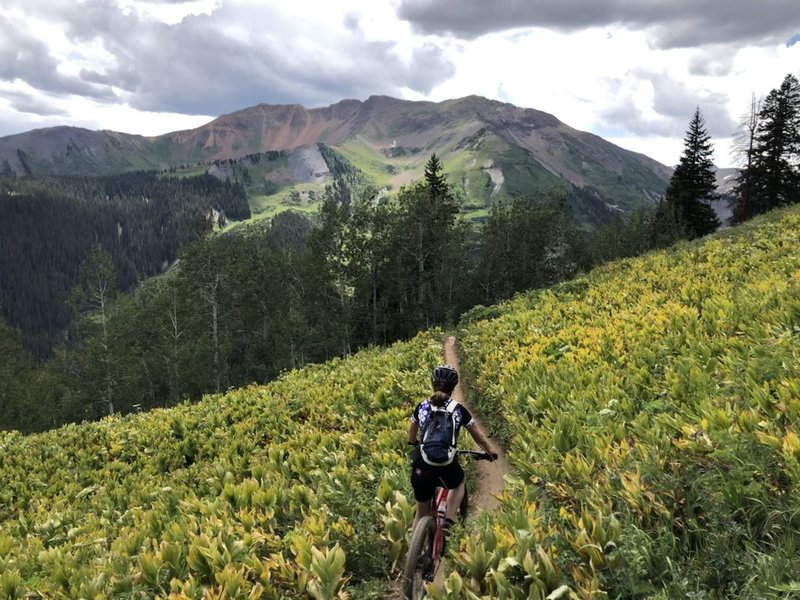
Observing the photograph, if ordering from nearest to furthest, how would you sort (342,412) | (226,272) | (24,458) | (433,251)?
(342,412) → (24,458) → (226,272) → (433,251)

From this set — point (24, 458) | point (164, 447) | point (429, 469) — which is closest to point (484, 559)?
point (429, 469)

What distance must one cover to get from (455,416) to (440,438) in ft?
1.10

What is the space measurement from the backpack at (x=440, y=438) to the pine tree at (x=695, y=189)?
51.5 m

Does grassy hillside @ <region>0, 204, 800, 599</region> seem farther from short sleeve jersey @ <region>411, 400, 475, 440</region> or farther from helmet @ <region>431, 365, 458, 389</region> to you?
helmet @ <region>431, 365, 458, 389</region>

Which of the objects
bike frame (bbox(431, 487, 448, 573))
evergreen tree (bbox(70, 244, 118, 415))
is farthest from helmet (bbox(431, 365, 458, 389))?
evergreen tree (bbox(70, 244, 118, 415))

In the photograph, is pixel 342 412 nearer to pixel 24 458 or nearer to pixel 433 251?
pixel 24 458

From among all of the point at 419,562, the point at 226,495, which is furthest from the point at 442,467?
the point at 226,495

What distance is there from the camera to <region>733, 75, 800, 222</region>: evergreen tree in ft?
147

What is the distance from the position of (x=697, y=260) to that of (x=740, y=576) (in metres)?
16.1

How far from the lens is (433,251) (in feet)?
162

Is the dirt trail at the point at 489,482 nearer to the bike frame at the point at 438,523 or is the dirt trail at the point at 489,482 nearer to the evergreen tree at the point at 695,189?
the bike frame at the point at 438,523

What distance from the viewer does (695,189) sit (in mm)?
50500

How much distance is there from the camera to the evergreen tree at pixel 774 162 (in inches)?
1762

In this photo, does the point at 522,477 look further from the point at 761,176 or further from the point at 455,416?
the point at 761,176
